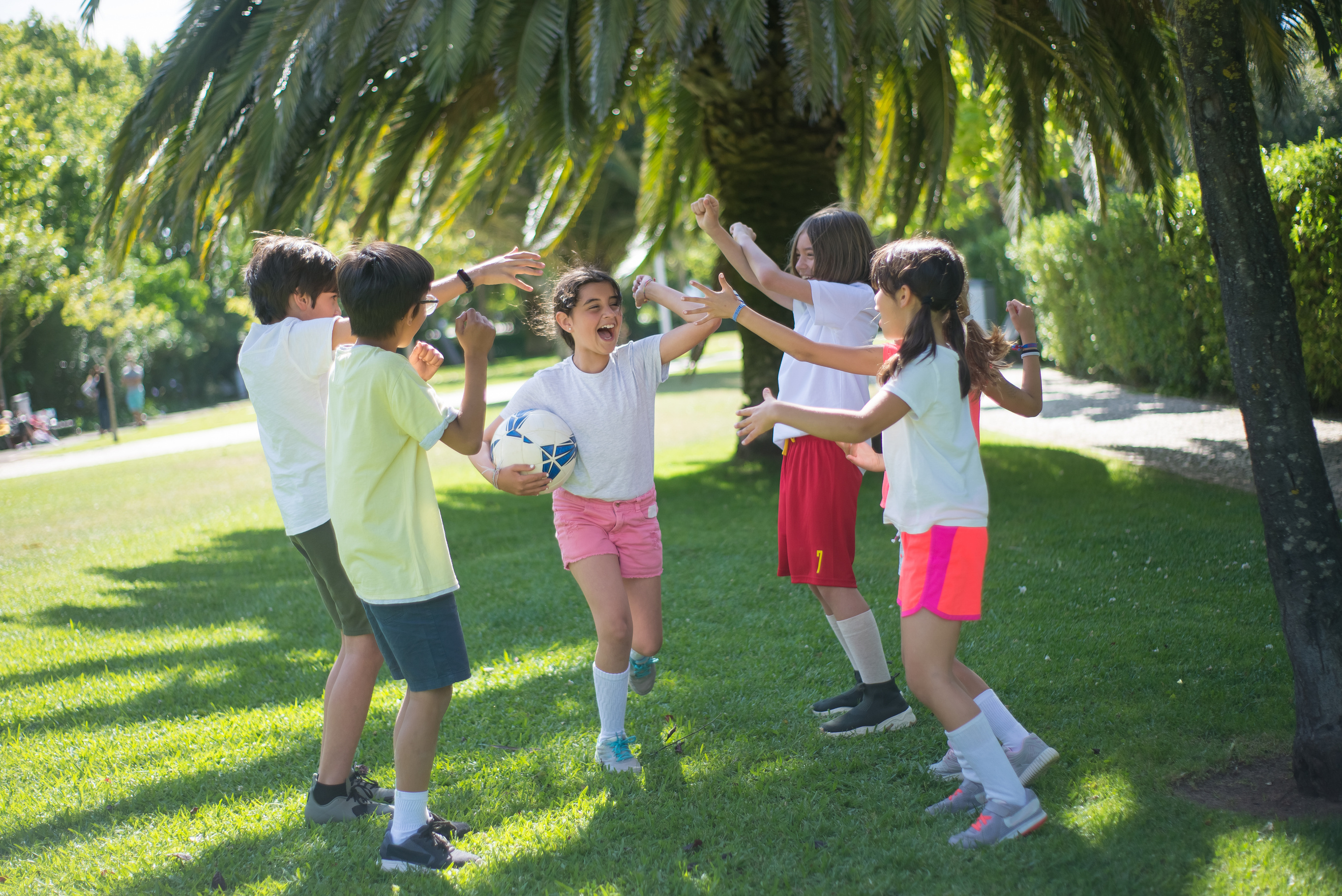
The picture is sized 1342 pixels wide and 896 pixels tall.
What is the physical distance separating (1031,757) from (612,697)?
1.48 meters

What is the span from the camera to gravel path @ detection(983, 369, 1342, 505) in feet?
28.8

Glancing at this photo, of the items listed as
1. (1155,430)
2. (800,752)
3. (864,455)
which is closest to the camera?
(864,455)

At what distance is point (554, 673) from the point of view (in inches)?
194

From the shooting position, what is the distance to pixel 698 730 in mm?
4051

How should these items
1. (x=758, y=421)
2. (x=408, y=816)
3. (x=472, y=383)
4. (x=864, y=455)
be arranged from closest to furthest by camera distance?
(x=758, y=421) → (x=472, y=383) → (x=408, y=816) → (x=864, y=455)

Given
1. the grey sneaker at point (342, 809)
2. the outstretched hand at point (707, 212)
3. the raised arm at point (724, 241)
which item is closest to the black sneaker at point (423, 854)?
the grey sneaker at point (342, 809)

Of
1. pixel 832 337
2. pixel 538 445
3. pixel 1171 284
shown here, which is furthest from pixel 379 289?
pixel 1171 284

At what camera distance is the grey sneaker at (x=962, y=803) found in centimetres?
317

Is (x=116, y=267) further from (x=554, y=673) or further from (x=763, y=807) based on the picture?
(x=763, y=807)

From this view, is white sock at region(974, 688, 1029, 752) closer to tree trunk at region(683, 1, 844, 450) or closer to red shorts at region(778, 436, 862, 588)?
red shorts at region(778, 436, 862, 588)

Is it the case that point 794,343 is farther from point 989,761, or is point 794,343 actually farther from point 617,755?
point 617,755

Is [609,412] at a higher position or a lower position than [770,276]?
lower

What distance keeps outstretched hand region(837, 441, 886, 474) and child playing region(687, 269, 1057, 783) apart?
8 cm

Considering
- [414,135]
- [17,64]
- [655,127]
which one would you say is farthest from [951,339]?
[17,64]
